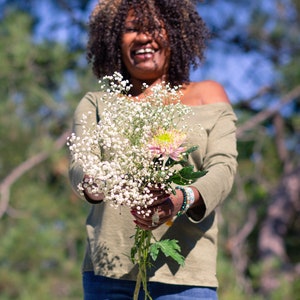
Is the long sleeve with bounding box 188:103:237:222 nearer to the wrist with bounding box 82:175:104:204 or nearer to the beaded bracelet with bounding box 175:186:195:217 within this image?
the beaded bracelet with bounding box 175:186:195:217

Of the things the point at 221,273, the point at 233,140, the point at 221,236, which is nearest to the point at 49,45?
the point at 221,236

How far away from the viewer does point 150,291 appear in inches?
A: 78.6

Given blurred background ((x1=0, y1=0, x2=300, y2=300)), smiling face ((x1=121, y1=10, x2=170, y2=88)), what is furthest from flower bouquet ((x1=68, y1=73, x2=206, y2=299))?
blurred background ((x1=0, y1=0, x2=300, y2=300))

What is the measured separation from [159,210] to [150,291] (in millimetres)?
333

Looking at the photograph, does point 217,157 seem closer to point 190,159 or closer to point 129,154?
point 190,159

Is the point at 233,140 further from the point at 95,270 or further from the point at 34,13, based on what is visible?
the point at 34,13

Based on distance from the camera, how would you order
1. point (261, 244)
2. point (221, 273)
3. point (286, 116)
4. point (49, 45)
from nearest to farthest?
point (221, 273), point (49, 45), point (261, 244), point (286, 116)

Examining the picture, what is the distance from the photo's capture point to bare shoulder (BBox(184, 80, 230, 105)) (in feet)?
7.18

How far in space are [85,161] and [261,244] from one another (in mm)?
5894

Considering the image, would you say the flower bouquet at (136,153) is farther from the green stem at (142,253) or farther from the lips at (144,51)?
the lips at (144,51)

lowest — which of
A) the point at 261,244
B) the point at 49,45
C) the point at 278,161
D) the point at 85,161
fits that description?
the point at 85,161

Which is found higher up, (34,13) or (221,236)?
(34,13)

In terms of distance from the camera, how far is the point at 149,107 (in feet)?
5.70

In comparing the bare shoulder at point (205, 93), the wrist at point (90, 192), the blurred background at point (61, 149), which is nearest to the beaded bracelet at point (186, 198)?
the wrist at point (90, 192)
